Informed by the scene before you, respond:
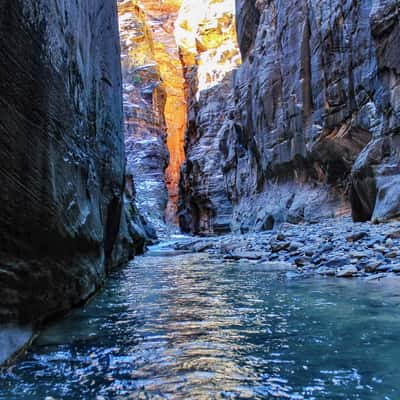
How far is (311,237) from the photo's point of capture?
11.5m

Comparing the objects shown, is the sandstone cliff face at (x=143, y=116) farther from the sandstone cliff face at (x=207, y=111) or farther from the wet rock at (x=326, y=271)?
the wet rock at (x=326, y=271)

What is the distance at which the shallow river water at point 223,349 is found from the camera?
2.39 metres

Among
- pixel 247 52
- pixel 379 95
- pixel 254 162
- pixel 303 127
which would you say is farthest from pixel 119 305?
pixel 247 52

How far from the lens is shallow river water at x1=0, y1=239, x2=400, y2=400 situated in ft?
7.86

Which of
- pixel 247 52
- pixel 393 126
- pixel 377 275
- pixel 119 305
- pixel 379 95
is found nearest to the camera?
pixel 119 305

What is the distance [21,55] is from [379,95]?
14650 mm

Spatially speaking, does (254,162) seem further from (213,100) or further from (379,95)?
(213,100)

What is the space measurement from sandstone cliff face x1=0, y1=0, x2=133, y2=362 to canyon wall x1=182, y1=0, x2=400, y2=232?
31.8 feet

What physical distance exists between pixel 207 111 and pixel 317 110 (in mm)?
27000

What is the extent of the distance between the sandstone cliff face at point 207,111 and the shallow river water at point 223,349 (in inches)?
1333

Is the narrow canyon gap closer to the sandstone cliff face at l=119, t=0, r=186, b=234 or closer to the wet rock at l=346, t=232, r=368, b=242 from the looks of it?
the sandstone cliff face at l=119, t=0, r=186, b=234

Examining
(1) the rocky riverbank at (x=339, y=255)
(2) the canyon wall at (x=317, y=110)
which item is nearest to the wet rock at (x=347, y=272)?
(1) the rocky riverbank at (x=339, y=255)

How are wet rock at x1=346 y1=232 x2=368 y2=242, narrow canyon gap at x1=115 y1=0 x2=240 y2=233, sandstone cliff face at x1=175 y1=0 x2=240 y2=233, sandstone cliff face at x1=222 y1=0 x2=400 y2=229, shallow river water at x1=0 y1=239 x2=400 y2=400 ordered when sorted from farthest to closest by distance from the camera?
narrow canyon gap at x1=115 y1=0 x2=240 y2=233 < sandstone cliff face at x1=175 y1=0 x2=240 y2=233 < sandstone cliff face at x1=222 y1=0 x2=400 y2=229 < wet rock at x1=346 y1=232 x2=368 y2=242 < shallow river water at x1=0 y1=239 x2=400 y2=400

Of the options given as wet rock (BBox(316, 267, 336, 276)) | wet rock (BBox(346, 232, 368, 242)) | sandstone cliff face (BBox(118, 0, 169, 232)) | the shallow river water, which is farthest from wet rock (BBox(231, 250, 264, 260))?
sandstone cliff face (BBox(118, 0, 169, 232))
